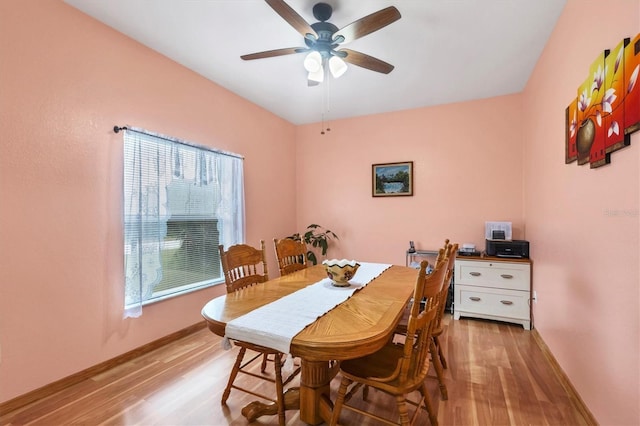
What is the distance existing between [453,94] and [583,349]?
9.39 feet

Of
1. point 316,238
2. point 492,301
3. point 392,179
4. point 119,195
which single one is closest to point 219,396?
point 119,195

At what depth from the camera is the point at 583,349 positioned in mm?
1758

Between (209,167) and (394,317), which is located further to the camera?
(209,167)

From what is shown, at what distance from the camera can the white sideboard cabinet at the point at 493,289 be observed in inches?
121

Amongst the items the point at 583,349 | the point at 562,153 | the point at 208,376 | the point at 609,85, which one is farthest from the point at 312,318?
the point at 562,153

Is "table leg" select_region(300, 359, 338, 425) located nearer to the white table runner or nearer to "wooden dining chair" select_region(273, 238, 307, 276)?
the white table runner

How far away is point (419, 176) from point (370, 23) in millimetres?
2546

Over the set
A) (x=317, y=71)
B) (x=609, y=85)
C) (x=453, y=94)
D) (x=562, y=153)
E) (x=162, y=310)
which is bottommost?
(x=162, y=310)

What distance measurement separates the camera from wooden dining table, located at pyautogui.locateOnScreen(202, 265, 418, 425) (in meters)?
1.14

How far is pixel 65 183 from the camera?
2.05 metres

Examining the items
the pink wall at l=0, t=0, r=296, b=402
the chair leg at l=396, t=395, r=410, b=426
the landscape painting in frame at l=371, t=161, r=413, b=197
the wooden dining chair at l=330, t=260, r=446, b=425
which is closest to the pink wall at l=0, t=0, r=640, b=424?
the pink wall at l=0, t=0, r=296, b=402

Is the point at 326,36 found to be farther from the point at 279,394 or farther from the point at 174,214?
the point at 279,394

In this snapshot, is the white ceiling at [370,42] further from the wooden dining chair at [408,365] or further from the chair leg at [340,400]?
the chair leg at [340,400]

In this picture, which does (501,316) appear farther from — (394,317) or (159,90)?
(159,90)
